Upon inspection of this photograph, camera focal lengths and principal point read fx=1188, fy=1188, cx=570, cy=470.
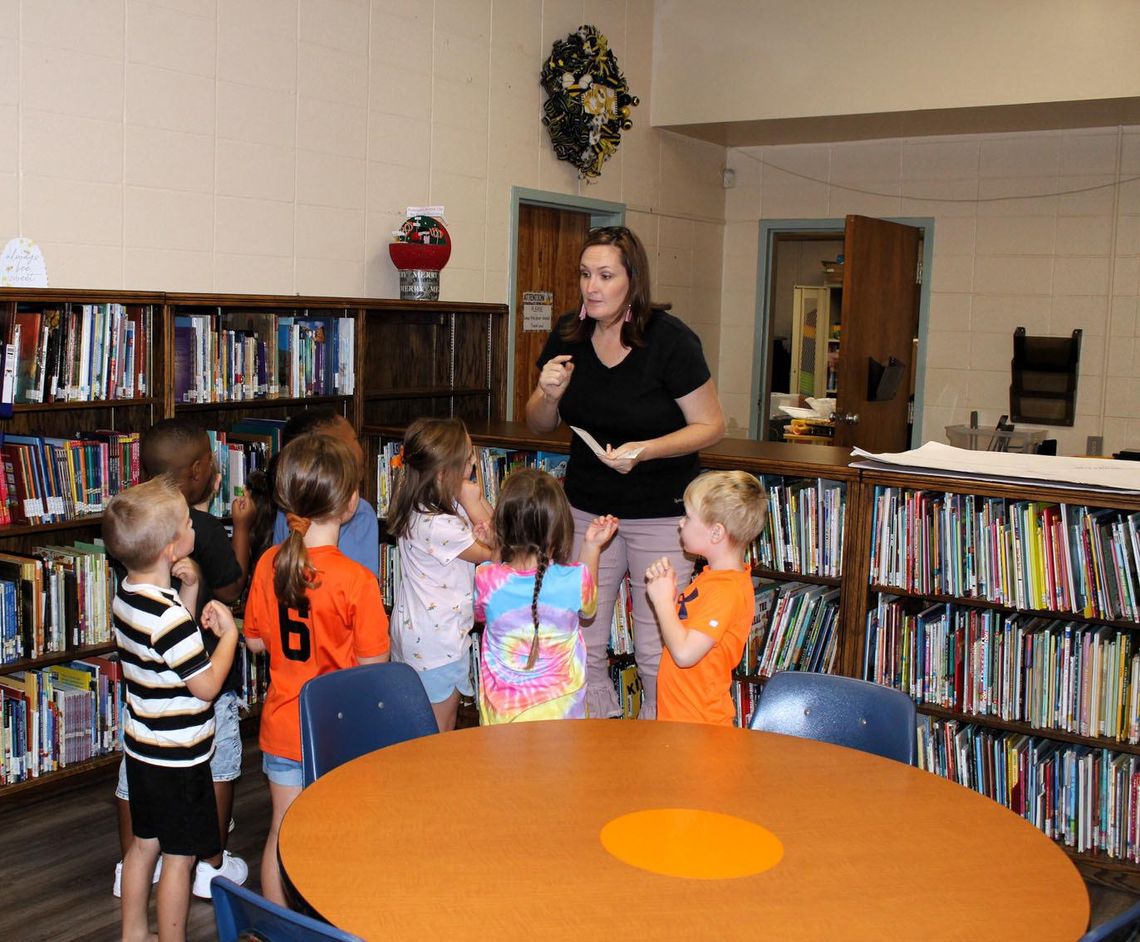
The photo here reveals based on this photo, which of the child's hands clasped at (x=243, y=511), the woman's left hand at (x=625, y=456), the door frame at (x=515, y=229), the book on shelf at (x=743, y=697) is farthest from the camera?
the door frame at (x=515, y=229)

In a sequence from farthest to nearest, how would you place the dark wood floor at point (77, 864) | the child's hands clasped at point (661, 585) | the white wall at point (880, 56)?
the white wall at point (880, 56) < the dark wood floor at point (77, 864) < the child's hands clasped at point (661, 585)

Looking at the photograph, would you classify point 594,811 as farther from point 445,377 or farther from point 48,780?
point 445,377

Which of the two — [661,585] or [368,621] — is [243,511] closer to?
[368,621]

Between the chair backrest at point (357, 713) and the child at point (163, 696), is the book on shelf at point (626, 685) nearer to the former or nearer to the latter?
the chair backrest at point (357, 713)

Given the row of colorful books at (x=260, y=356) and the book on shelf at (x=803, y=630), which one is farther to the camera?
the row of colorful books at (x=260, y=356)

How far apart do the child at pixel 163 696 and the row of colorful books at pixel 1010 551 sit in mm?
2013

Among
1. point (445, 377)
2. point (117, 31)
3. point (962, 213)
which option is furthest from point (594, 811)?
point (962, 213)

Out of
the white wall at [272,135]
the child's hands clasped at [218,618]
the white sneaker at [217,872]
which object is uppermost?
the white wall at [272,135]

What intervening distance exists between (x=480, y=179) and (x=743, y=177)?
8.14 ft

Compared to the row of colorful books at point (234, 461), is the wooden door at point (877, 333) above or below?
above

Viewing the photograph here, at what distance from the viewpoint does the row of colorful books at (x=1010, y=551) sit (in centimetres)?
329

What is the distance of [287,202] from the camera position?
460cm

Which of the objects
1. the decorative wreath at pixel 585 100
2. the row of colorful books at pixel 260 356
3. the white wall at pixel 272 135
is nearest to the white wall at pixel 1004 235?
the white wall at pixel 272 135

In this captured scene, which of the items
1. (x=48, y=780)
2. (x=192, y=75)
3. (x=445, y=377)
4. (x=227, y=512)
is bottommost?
(x=48, y=780)
